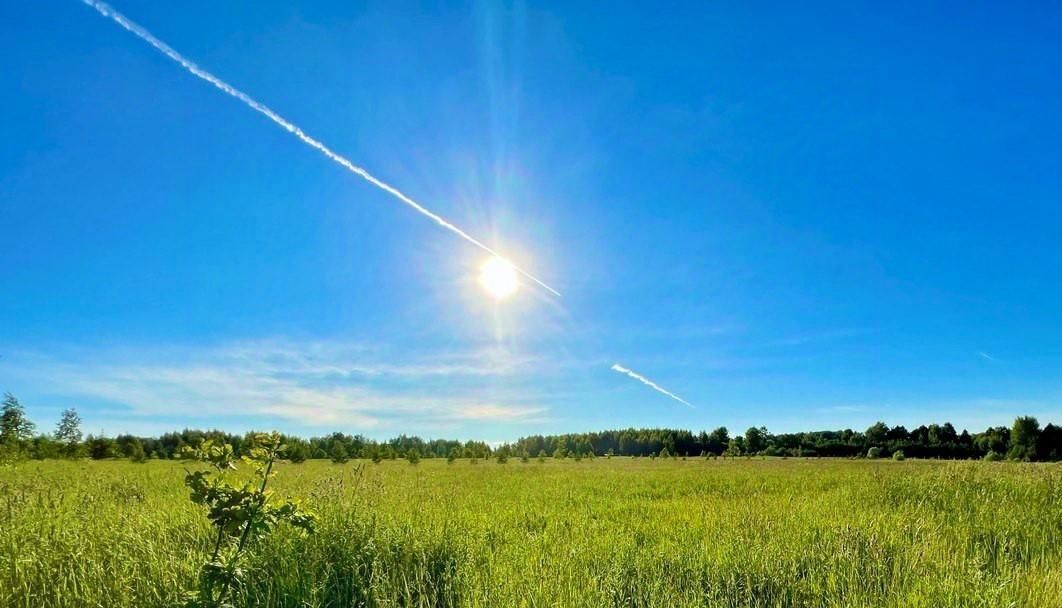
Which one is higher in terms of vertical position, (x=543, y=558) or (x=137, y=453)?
(x=137, y=453)

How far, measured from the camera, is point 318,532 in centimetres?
686

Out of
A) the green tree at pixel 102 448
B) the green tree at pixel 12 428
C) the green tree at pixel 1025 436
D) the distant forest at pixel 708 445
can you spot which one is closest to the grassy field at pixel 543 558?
the green tree at pixel 12 428

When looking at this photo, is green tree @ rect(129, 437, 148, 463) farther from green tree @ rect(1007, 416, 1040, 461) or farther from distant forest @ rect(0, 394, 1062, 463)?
green tree @ rect(1007, 416, 1040, 461)

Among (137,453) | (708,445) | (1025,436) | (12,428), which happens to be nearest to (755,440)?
(708,445)

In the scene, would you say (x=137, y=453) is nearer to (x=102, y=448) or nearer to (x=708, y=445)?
(x=102, y=448)

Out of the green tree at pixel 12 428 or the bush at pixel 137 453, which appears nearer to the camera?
the green tree at pixel 12 428

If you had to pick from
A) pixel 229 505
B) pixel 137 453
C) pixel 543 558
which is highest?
pixel 137 453

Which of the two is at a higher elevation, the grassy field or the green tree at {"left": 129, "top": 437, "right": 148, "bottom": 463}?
the green tree at {"left": 129, "top": 437, "right": 148, "bottom": 463}

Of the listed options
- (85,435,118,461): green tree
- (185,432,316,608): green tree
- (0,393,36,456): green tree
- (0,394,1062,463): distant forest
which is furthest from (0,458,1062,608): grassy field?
(85,435,118,461): green tree

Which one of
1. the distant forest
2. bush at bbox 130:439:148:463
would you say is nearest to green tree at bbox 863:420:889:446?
the distant forest

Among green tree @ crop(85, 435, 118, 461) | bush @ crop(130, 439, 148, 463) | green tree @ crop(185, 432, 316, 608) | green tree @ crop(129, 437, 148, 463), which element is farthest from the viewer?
green tree @ crop(85, 435, 118, 461)

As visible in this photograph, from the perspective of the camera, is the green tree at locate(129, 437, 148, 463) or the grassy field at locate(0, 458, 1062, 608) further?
the green tree at locate(129, 437, 148, 463)

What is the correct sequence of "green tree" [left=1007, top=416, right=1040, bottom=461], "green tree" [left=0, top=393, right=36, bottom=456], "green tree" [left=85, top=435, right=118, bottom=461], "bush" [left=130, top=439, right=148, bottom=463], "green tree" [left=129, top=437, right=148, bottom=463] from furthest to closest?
"green tree" [left=1007, top=416, right=1040, bottom=461] → "green tree" [left=85, top=435, right=118, bottom=461] → "green tree" [left=129, top=437, right=148, bottom=463] → "bush" [left=130, top=439, right=148, bottom=463] → "green tree" [left=0, top=393, right=36, bottom=456]

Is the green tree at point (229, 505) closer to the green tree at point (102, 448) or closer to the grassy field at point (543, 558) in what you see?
the grassy field at point (543, 558)
